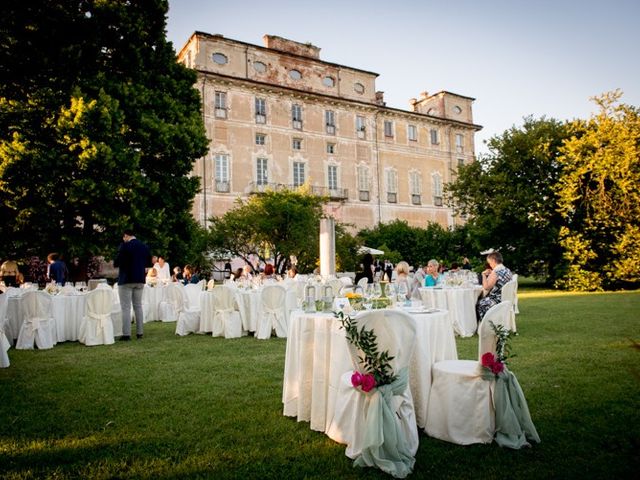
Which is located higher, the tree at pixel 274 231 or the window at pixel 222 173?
the window at pixel 222 173

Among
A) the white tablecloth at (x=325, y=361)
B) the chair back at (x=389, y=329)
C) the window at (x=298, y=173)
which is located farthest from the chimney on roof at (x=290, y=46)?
the chair back at (x=389, y=329)

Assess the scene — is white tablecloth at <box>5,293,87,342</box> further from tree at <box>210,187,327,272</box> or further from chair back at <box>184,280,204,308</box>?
tree at <box>210,187,327,272</box>

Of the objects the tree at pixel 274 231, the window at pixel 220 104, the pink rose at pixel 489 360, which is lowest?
the pink rose at pixel 489 360

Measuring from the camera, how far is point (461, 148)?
1522 inches

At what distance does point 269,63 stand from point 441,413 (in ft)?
98.5

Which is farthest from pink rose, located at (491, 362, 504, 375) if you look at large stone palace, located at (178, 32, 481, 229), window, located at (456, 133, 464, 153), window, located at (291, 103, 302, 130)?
window, located at (456, 133, 464, 153)

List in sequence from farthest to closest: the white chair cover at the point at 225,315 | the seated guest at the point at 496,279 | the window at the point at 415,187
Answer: the window at the point at 415,187, the white chair cover at the point at 225,315, the seated guest at the point at 496,279

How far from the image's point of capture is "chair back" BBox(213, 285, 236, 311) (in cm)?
870

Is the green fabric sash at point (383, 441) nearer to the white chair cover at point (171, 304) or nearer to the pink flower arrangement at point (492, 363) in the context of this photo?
the pink flower arrangement at point (492, 363)

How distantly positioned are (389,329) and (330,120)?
3101 centimetres

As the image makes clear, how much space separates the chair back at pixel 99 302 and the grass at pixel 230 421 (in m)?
1.14

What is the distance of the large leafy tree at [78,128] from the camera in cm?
1298

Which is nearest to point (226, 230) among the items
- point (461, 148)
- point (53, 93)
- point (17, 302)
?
point (53, 93)

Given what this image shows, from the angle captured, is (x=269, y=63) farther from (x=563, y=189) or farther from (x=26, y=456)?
(x=26, y=456)
